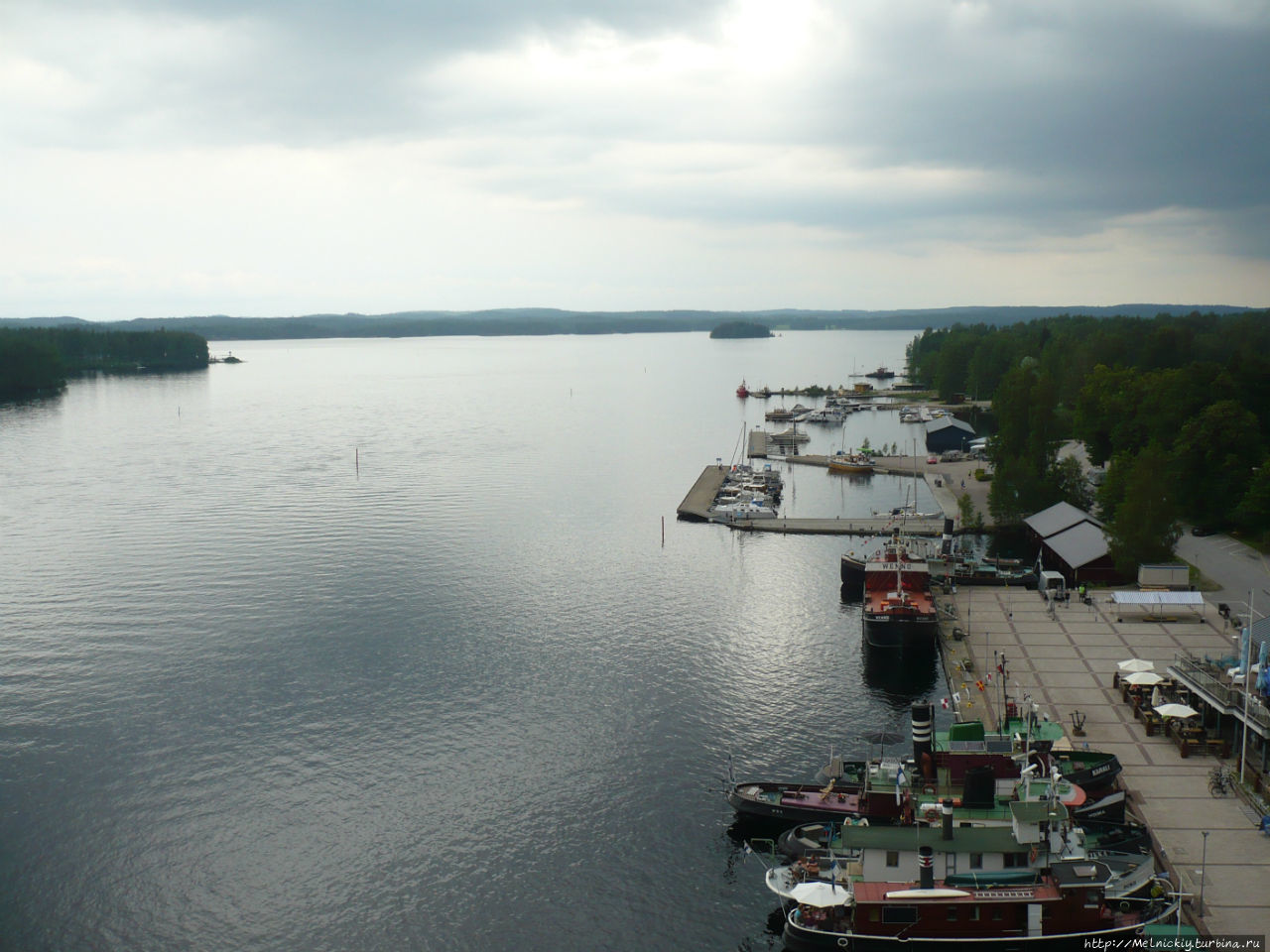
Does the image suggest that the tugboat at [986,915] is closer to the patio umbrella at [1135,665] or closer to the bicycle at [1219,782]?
the bicycle at [1219,782]

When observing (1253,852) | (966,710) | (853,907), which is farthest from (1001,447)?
(853,907)

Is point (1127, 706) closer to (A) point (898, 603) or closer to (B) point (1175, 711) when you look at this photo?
(B) point (1175, 711)

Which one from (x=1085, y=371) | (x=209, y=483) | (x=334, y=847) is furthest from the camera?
(x=1085, y=371)

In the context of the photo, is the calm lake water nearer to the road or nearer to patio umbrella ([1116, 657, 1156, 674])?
patio umbrella ([1116, 657, 1156, 674])

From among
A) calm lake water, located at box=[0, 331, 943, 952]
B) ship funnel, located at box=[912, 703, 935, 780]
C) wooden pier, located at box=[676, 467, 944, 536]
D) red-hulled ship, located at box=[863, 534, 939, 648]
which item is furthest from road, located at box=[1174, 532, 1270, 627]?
ship funnel, located at box=[912, 703, 935, 780]

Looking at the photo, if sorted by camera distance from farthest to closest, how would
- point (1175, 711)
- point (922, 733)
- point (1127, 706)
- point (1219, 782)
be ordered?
point (1127, 706) < point (1175, 711) < point (1219, 782) < point (922, 733)

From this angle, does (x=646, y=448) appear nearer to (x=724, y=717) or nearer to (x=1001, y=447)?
(x=1001, y=447)

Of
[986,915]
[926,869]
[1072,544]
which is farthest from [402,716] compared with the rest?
[1072,544]
